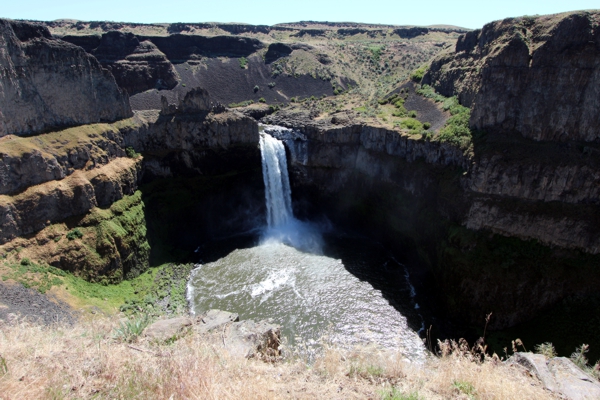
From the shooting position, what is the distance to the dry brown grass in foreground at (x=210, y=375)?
26.5 ft

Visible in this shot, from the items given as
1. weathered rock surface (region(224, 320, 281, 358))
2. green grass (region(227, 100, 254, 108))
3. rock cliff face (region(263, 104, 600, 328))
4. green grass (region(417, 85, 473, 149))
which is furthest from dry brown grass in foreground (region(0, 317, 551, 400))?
green grass (region(227, 100, 254, 108))

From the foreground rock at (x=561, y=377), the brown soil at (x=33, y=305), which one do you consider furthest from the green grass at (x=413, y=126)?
the brown soil at (x=33, y=305)

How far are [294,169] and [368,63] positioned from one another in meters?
55.0

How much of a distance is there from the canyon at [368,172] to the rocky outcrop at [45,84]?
139mm

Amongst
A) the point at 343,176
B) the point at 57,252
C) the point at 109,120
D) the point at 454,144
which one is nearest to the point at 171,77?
the point at 109,120

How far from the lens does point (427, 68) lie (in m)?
54.0

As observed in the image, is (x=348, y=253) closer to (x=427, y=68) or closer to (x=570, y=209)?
(x=570, y=209)

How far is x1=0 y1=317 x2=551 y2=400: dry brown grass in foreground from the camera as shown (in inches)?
318

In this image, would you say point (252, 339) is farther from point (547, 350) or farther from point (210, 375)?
point (547, 350)

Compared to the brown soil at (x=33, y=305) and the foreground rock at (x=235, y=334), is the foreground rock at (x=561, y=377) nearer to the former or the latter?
the foreground rock at (x=235, y=334)

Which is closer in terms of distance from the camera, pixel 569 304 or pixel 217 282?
pixel 569 304

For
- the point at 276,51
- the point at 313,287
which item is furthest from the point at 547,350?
the point at 276,51

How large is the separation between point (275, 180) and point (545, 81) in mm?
27943

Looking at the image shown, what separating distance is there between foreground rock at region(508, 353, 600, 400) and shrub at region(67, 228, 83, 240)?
3091 centimetres
